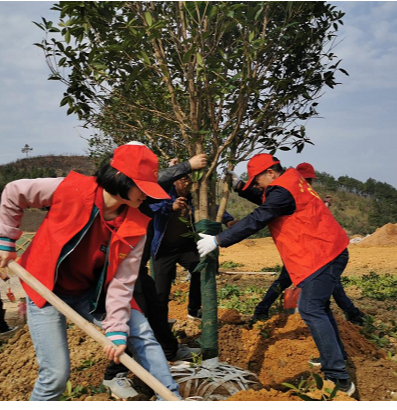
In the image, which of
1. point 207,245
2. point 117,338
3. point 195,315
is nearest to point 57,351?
point 117,338

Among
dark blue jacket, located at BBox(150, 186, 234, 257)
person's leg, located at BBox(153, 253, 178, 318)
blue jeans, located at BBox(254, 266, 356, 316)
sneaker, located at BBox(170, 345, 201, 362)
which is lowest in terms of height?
sneaker, located at BBox(170, 345, 201, 362)

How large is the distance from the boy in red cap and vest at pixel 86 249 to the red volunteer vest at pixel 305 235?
1177mm

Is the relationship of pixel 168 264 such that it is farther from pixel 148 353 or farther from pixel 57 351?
pixel 57 351

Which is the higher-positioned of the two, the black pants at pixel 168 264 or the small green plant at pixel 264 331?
the black pants at pixel 168 264

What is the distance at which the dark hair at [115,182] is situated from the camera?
2.47 m

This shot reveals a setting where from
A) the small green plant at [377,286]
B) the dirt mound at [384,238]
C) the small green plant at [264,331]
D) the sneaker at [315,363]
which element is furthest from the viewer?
the dirt mound at [384,238]

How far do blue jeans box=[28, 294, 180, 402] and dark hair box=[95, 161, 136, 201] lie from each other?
0.73 m

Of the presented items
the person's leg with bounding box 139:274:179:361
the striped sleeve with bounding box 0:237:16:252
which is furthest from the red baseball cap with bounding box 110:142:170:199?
the person's leg with bounding box 139:274:179:361

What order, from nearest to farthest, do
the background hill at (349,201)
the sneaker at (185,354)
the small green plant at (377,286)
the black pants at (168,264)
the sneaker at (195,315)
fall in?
the sneaker at (185,354), the black pants at (168,264), the sneaker at (195,315), the small green plant at (377,286), the background hill at (349,201)

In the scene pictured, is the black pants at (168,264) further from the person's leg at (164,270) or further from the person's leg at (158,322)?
the person's leg at (158,322)

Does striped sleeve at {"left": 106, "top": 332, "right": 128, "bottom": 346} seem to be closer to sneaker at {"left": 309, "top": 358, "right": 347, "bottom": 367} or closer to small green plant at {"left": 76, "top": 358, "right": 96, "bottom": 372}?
small green plant at {"left": 76, "top": 358, "right": 96, "bottom": 372}

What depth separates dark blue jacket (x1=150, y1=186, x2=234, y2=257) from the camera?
441 cm

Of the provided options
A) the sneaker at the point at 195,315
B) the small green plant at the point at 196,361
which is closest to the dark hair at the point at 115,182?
the small green plant at the point at 196,361
